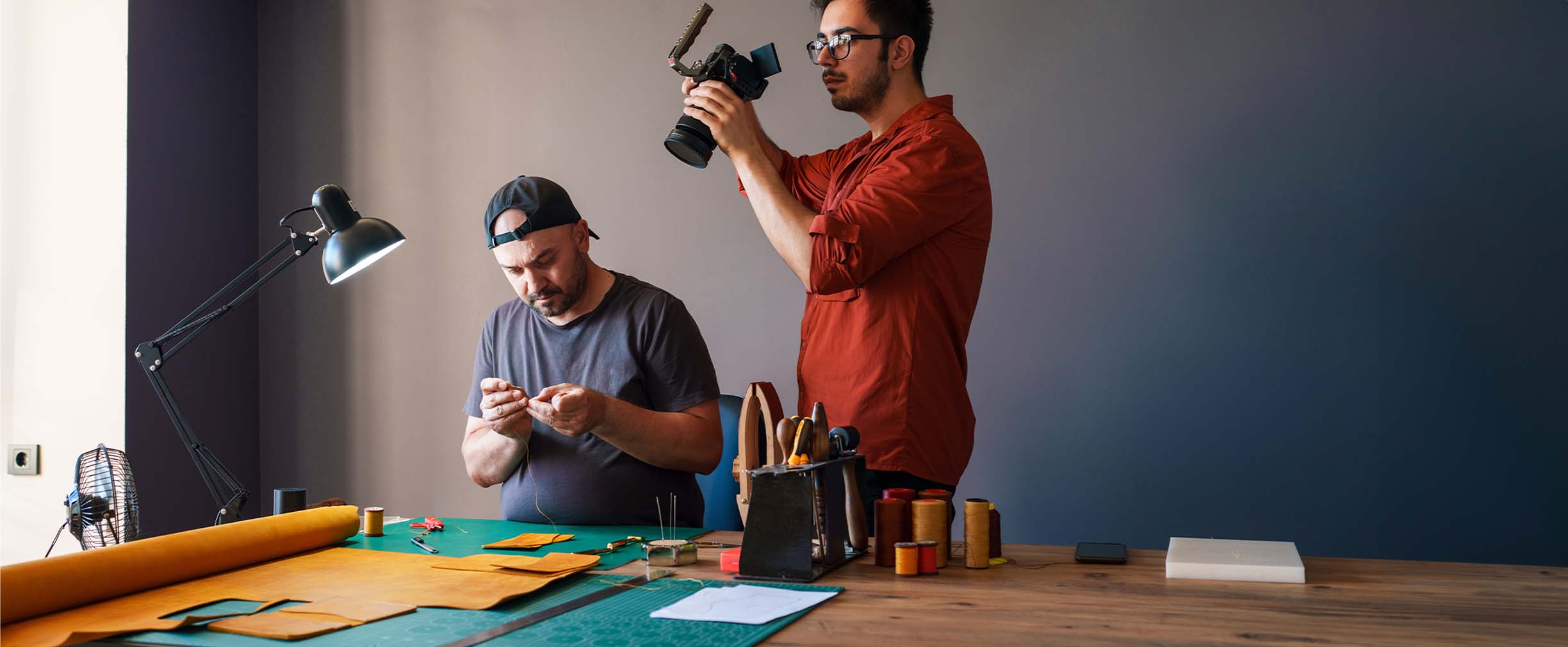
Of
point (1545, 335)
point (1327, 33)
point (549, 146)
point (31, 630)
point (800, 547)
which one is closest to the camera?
point (31, 630)

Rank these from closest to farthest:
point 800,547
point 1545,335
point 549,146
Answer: point 800,547
point 1545,335
point 549,146

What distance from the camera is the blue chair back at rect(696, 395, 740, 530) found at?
8.06ft

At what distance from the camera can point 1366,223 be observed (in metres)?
2.66

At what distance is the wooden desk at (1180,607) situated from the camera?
42.8 inches

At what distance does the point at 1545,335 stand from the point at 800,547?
7.14ft

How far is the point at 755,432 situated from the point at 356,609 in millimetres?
598

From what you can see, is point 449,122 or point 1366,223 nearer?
point 1366,223

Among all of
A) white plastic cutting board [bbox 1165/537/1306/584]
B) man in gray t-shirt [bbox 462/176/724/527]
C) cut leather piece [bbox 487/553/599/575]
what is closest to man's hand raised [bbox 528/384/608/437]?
man in gray t-shirt [bbox 462/176/724/527]

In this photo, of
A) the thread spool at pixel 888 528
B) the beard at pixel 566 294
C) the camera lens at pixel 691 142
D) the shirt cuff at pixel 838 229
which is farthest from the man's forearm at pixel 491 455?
the thread spool at pixel 888 528

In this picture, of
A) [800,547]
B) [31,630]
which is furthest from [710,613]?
[31,630]

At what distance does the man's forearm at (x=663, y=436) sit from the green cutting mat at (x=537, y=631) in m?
0.78

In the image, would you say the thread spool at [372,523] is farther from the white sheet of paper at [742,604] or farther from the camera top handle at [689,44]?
the camera top handle at [689,44]

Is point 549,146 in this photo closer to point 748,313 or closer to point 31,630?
point 748,313

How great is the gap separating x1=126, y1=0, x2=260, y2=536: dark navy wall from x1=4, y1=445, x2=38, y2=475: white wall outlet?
33 centimetres
